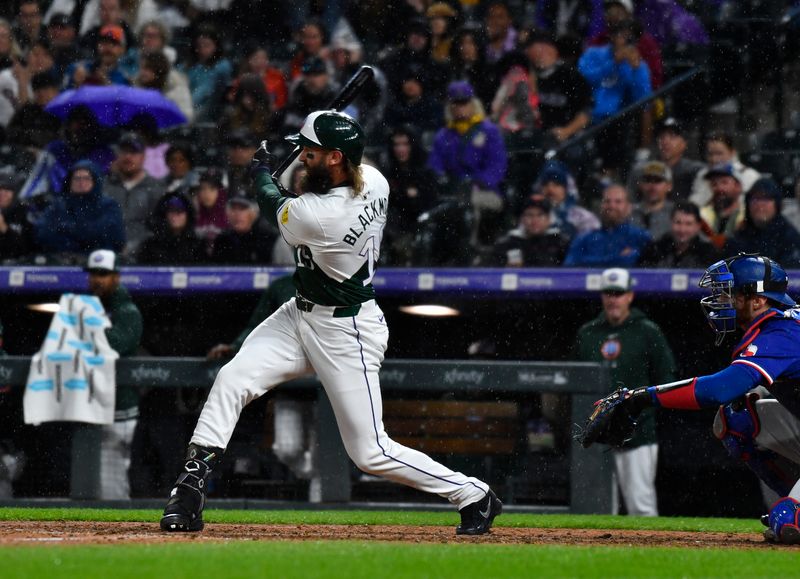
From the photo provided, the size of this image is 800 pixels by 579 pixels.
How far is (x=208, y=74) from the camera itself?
10883 mm

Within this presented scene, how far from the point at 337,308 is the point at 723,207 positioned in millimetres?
4453

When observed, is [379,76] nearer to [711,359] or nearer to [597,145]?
[597,145]

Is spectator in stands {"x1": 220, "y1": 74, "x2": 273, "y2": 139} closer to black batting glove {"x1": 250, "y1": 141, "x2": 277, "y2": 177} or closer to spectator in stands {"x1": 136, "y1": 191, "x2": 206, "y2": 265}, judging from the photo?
spectator in stands {"x1": 136, "y1": 191, "x2": 206, "y2": 265}

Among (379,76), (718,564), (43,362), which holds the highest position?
(379,76)

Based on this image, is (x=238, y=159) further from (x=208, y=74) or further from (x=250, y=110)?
(x=208, y=74)

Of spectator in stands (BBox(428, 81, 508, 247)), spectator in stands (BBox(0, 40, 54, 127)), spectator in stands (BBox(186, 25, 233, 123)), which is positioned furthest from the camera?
spectator in stands (BBox(0, 40, 54, 127))

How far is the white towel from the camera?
8070mm

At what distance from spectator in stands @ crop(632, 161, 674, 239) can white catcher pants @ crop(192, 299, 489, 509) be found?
410 cm

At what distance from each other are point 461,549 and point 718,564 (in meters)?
0.91

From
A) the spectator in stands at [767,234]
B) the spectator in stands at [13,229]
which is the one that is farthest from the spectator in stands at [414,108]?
the spectator in stands at [13,229]

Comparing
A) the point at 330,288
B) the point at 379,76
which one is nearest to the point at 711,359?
the point at 379,76

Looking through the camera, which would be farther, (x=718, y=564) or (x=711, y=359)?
(x=711, y=359)

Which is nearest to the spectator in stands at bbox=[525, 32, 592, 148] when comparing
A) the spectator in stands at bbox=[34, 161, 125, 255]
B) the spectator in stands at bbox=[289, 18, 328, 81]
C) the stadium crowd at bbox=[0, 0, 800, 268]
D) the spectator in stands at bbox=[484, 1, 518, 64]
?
the stadium crowd at bbox=[0, 0, 800, 268]

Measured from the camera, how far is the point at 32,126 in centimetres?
1070
